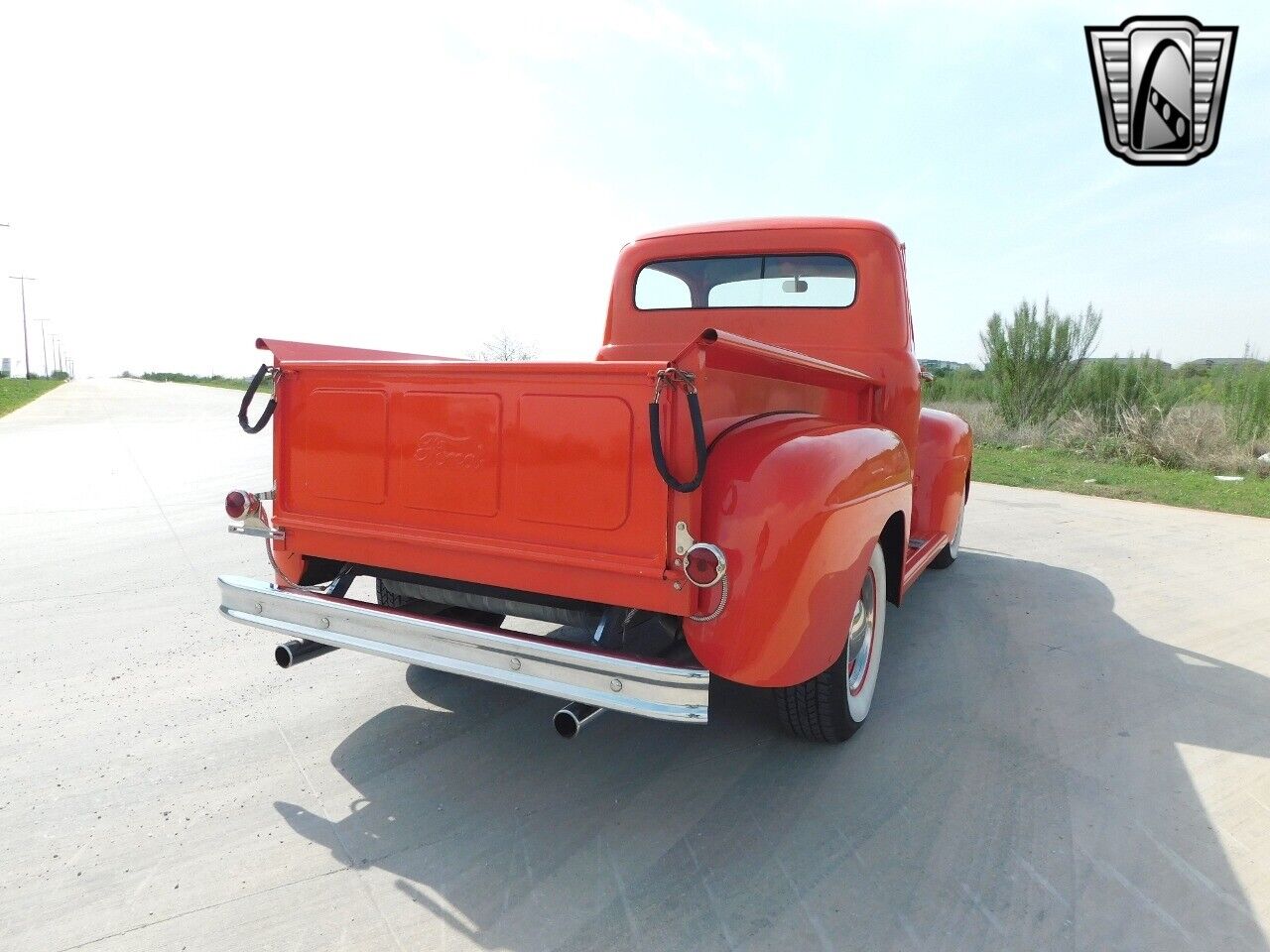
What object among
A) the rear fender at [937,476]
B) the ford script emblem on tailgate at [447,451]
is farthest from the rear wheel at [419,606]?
the rear fender at [937,476]

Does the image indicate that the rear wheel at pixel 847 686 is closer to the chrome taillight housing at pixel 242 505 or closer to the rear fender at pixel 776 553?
the rear fender at pixel 776 553

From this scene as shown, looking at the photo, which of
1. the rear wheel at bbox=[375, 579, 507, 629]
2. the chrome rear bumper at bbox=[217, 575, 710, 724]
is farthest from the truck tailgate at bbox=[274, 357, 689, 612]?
the rear wheel at bbox=[375, 579, 507, 629]

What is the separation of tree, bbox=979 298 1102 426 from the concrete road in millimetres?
14333

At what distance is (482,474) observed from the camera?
2.59 meters

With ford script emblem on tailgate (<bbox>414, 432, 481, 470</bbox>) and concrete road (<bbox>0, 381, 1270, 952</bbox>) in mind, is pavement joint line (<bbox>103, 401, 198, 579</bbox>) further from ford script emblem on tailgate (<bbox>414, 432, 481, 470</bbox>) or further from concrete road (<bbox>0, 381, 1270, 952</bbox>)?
ford script emblem on tailgate (<bbox>414, 432, 481, 470</bbox>)

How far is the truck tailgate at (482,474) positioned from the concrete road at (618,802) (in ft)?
2.59

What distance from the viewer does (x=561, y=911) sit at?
2125 millimetres

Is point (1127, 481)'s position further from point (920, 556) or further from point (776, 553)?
point (776, 553)

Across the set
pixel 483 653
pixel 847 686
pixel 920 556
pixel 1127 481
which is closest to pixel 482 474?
pixel 483 653

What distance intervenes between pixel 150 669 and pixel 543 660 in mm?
2472

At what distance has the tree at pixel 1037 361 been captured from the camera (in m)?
17.4

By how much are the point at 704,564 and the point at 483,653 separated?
0.74 metres

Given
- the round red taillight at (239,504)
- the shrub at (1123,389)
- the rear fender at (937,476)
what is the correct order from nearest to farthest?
the round red taillight at (239,504) → the rear fender at (937,476) → the shrub at (1123,389)

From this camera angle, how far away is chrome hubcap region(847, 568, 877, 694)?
3188mm
